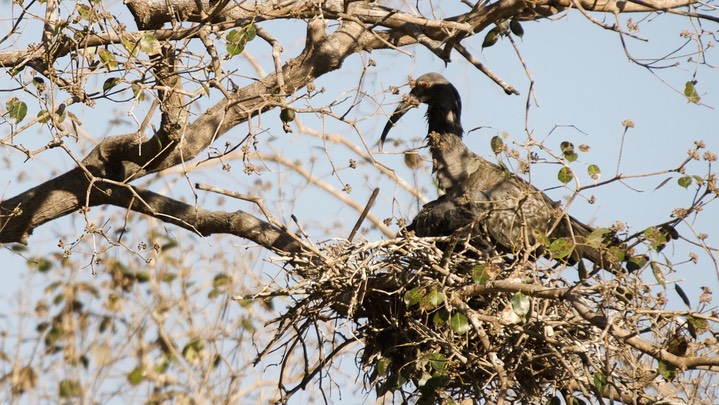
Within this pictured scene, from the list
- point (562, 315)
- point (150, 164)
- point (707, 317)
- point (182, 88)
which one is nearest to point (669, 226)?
point (707, 317)

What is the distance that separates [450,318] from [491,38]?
1865 mm

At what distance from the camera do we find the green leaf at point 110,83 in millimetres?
5469

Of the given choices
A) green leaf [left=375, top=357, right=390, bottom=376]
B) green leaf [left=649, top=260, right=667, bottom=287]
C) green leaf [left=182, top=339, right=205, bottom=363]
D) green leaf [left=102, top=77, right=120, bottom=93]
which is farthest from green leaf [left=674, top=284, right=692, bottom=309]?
green leaf [left=182, top=339, right=205, bottom=363]

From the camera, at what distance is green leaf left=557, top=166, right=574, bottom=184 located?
5376 millimetres

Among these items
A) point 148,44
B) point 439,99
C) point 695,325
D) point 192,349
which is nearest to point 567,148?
point 695,325

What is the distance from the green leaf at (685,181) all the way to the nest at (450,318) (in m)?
0.68

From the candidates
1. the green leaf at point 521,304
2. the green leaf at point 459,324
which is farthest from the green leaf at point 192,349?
the green leaf at point 521,304

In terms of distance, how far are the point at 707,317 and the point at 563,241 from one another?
0.81m

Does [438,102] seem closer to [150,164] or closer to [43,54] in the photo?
[150,164]

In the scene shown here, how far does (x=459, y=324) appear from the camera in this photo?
553 centimetres

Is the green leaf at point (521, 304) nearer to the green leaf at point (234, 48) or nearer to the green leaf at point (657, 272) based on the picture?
the green leaf at point (657, 272)

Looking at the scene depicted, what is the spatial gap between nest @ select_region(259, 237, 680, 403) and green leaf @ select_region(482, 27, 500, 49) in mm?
1279

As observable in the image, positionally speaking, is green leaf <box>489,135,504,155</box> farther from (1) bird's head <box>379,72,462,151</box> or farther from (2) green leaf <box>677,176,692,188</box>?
(1) bird's head <box>379,72,462,151</box>

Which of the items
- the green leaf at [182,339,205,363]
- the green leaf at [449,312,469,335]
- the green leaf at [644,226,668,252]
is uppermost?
the green leaf at [182,339,205,363]
